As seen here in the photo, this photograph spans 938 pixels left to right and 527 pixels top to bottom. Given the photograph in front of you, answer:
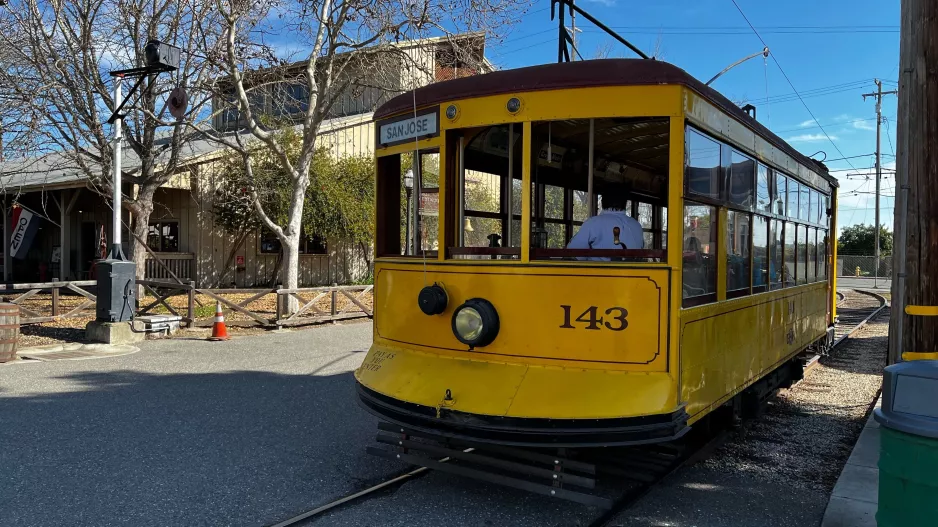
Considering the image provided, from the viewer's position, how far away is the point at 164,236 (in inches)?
819

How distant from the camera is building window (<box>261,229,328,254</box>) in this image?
21.2m

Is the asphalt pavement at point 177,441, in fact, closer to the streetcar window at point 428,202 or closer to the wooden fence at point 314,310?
the streetcar window at point 428,202

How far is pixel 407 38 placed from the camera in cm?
1404

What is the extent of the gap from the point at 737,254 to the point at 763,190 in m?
0.94

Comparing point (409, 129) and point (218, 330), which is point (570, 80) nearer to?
point (409, 129)

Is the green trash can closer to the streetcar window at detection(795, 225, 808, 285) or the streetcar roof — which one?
the streetcar roof

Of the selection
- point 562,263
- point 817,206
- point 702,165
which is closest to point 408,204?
point 562,263

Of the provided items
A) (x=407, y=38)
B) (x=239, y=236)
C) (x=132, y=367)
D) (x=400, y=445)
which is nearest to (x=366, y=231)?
(x=239, y=236)

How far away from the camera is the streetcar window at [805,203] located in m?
7.30

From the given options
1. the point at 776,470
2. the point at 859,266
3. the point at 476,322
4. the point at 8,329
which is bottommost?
the point at 776,470

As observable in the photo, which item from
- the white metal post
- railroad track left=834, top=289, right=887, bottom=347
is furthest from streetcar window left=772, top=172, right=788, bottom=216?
the white metal post

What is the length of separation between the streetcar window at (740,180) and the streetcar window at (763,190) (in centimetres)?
19

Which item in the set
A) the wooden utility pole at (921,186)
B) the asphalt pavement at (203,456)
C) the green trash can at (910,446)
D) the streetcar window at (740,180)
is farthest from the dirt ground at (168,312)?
the green trash can at (910,446)

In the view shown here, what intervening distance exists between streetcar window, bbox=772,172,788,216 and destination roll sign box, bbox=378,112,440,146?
330cm
